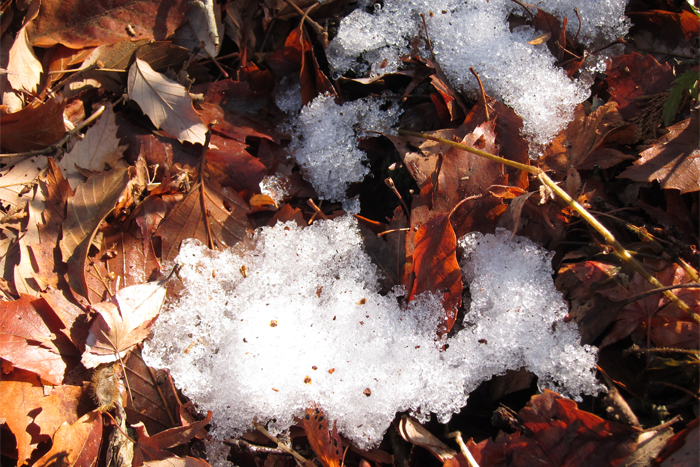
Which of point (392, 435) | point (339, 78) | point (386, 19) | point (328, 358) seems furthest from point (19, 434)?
point (386, 19)

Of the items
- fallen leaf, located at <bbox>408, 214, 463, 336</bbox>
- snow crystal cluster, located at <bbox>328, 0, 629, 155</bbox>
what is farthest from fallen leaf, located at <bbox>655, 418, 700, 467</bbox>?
snow crystal cluster, located at <bbox>328, 0, 629, 155</bbox>

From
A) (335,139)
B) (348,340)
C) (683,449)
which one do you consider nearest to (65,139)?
(335,139)

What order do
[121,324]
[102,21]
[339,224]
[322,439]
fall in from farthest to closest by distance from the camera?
1. [102,21]
2. [339,224]
3. [121,324]
4. [322,439]

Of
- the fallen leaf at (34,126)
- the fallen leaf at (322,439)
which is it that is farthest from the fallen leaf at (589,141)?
the fallen leaf at (34,126)

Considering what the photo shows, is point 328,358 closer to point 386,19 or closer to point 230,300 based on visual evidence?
point 230,300

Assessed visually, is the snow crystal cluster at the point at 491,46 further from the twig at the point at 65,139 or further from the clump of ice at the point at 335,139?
the twig at the point at 65,139

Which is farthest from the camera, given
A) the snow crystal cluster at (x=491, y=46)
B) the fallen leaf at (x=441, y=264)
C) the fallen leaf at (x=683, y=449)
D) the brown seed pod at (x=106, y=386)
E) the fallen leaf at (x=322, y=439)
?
the snow crystal cluster at (x=491, y=46)

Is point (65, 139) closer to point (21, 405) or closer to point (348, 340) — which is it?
point (21, 405)
